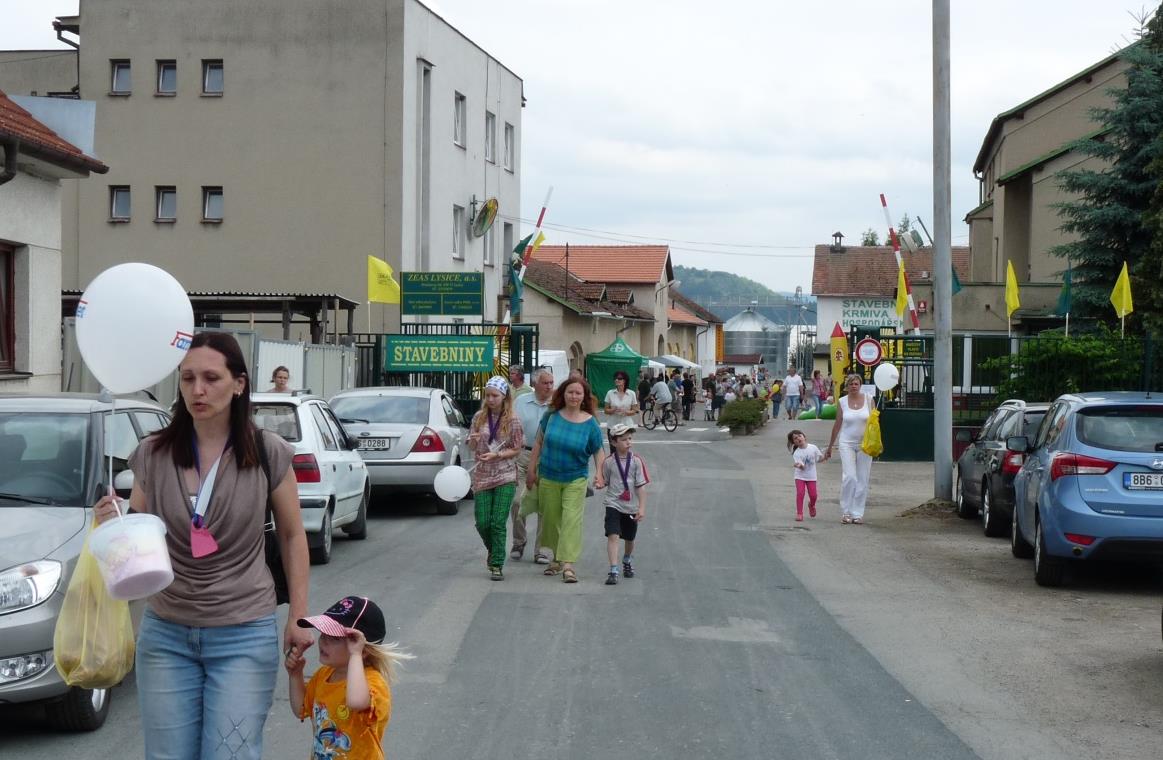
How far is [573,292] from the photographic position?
191ft

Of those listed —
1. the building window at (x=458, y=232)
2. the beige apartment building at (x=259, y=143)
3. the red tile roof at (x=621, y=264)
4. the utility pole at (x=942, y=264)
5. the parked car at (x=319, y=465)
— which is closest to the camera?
the parked car at (x=319, y=465)

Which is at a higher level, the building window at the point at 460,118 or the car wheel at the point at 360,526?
the building window at the point at 460,118

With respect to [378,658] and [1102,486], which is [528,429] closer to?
[1102,486]

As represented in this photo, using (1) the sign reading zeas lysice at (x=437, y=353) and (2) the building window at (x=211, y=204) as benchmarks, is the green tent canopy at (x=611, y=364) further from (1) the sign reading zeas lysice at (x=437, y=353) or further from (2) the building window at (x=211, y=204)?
(1) the sign reading zeas lysice at (x=437, y=353)

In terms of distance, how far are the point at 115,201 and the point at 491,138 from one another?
1124cm

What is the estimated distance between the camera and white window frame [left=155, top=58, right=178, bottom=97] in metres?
33.6

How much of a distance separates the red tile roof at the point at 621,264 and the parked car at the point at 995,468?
5724 cm

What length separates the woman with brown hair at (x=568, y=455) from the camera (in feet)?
35.5

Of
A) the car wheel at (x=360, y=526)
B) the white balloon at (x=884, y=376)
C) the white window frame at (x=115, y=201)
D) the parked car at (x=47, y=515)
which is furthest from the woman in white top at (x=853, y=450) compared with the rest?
the white window frame at (x=115, y=201)

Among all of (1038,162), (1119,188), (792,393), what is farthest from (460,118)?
(1119,188)

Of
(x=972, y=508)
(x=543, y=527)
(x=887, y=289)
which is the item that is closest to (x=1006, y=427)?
(x=972, y=508)

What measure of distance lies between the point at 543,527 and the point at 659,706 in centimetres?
471

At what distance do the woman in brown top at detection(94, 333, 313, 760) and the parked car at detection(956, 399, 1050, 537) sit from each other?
10699 mm

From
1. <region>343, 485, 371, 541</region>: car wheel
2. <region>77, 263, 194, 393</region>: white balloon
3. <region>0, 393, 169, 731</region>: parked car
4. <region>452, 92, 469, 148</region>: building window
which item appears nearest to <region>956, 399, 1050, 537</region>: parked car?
<region>343, 485, 371, 541</region>: car wheel
